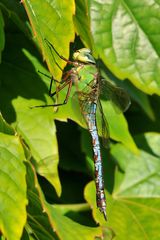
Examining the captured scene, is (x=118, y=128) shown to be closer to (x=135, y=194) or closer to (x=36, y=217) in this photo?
(x=135, y=194)

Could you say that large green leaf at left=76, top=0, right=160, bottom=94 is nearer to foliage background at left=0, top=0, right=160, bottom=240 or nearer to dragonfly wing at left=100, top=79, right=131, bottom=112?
foliage background at left=0, top=0, right=160, bottom=240

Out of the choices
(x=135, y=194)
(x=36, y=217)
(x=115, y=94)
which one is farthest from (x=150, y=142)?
(x=36, y=217)

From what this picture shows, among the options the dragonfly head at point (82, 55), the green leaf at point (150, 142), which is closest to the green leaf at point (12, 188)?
the dragonfly head at point (82, 55)

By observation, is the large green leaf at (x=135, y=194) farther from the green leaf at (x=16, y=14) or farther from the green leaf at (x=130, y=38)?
the green leaf at (x=16, y=14)

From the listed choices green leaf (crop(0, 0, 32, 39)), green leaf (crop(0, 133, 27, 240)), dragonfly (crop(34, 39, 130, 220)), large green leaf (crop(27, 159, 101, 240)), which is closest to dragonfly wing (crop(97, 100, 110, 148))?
dragonfly (crop(34, 39, 130, 220))

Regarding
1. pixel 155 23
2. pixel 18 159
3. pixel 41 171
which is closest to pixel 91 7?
pixel 155 23

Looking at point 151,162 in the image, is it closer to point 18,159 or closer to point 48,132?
point 48,132
